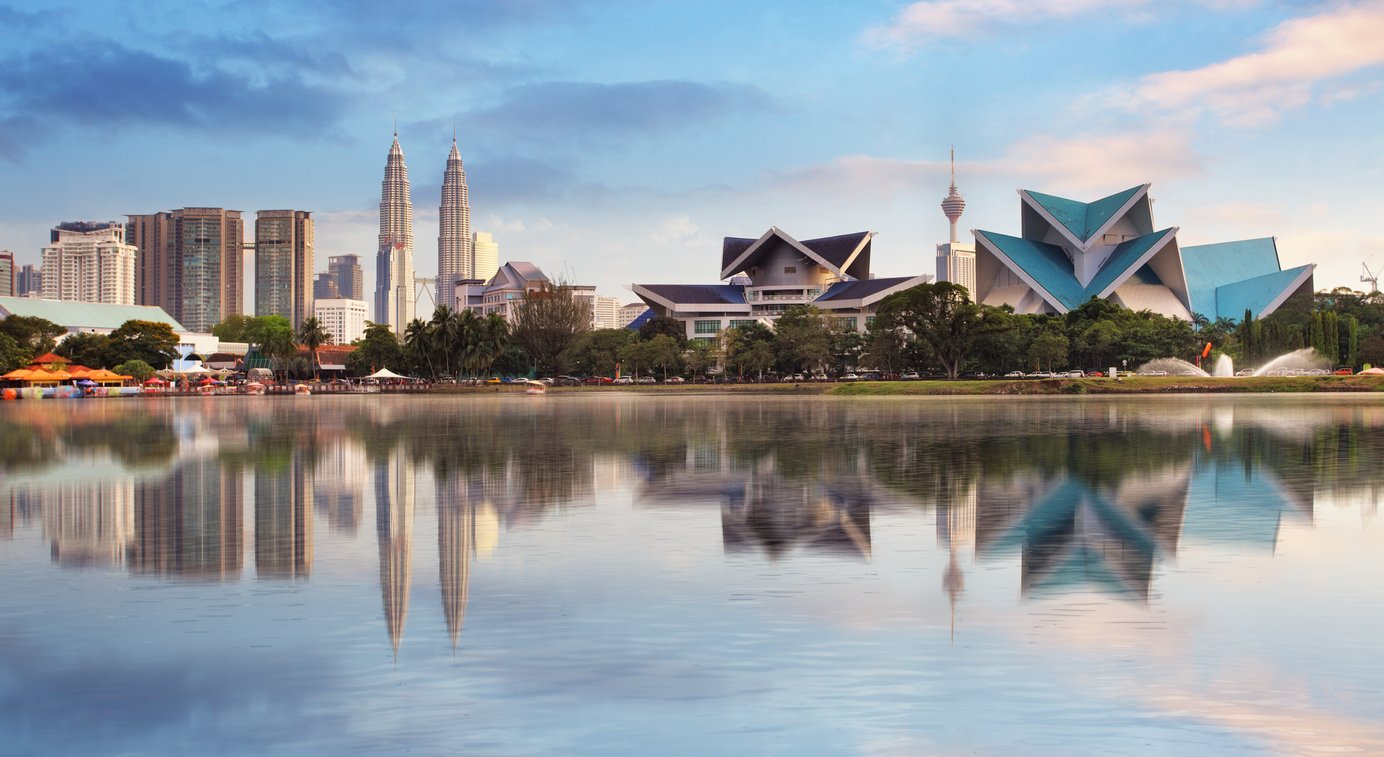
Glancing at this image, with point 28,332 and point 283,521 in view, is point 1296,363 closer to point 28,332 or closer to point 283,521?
point 283,521

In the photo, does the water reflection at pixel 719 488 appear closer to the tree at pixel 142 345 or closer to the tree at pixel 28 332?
the tree at pixel 28 332

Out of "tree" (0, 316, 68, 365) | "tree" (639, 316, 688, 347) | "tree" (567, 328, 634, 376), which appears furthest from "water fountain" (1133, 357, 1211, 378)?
"tree" (0, 316, 68, 365)

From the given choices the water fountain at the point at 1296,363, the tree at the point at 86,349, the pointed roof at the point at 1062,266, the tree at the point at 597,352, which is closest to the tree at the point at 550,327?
the tree at the point at 597,352

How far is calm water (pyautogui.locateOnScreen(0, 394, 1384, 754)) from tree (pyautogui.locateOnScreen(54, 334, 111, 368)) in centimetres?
8865

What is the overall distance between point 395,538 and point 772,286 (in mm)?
118747

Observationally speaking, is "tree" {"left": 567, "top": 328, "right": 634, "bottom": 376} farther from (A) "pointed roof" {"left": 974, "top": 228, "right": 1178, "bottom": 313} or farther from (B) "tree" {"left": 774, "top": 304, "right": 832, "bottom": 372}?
(A) "pointed roof" {"left": 974, "top": 228, "right": 1178, "bottom": 313}

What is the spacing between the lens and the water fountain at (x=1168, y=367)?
71562mm

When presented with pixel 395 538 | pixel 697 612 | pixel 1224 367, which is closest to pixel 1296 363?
pixel 1224 367

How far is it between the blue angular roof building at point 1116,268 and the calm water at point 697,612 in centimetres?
9020

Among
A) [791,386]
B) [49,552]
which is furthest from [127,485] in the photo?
[791,386]

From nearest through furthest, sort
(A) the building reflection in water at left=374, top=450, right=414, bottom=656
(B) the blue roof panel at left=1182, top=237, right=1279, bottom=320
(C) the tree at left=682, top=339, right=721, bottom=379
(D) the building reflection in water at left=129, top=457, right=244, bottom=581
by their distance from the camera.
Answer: (A) the building reflection in water at left=374, top=450, right=414, bottom=656, (D) the building reflection in water at left=129, top=457, right=244, bottom=581, (C) the tree at left=682, top=339, right=721, bottom=379, (B) the blue roof panel at left=1182, top=237, right=1279, bottom=320

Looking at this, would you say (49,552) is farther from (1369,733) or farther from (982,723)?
(1369,733)

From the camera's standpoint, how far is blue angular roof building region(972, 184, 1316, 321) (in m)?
102

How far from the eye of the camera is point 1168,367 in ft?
240
